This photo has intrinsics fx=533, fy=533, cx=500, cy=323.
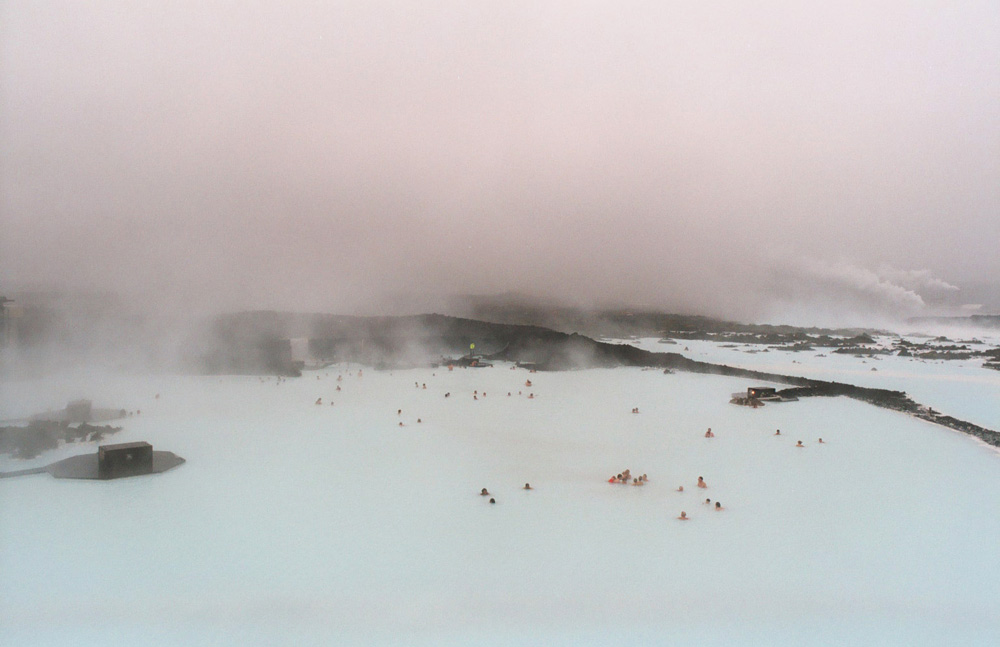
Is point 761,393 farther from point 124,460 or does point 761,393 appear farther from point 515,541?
point 124,460

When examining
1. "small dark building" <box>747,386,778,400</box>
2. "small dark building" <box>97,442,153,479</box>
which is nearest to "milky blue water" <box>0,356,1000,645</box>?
"small dark building" <box>97,442,153,479</box>

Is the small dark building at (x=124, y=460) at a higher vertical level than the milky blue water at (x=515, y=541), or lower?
higher

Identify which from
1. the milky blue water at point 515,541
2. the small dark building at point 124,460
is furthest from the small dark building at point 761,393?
the small dark building at point 124,460

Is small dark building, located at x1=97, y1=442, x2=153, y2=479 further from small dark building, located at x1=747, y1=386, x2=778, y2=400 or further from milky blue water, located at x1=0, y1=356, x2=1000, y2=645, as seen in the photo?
small dark building, located at x1=747, y1=386, x2=778, y2=400

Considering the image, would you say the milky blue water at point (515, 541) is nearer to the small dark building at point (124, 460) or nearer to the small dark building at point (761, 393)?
the small dark building at point (124, 460)

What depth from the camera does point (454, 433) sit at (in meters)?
16.3

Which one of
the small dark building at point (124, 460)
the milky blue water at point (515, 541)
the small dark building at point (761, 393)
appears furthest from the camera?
the small dark building at point (761, 393)

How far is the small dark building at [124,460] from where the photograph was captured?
37.7ft

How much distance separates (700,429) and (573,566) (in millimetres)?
10241

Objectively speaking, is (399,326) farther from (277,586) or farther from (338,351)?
(277,586)

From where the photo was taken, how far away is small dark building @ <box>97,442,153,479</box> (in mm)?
11484

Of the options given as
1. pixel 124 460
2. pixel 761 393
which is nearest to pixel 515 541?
pixel 124 460

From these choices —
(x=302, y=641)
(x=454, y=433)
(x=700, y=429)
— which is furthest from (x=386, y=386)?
(x=302, y=641)

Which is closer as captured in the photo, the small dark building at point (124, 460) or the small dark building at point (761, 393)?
the small dark building at point (124, 460)
